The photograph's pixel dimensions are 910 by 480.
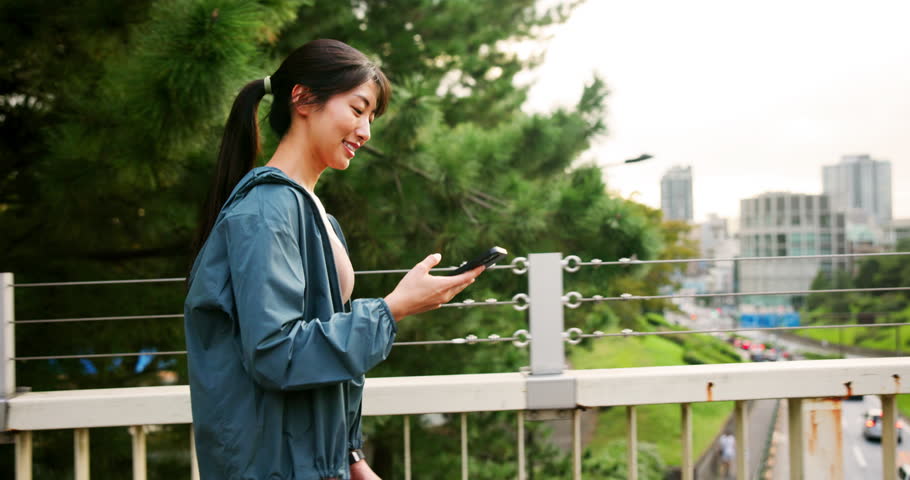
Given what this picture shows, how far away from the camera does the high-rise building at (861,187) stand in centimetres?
3127

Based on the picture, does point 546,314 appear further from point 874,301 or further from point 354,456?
point 874,301

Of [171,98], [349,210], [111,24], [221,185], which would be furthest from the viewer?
[349,210]

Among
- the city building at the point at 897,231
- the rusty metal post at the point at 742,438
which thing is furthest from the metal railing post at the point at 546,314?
the city building at the point at 897,231

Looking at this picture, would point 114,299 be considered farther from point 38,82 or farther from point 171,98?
point 171,98

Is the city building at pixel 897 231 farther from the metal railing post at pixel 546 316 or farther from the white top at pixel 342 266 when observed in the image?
the white top at pixel 342 266

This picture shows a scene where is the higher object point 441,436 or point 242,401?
point 242,401

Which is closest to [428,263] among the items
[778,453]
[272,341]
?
[272,341]

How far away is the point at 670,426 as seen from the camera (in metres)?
21.6

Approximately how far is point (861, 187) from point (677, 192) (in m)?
35.1

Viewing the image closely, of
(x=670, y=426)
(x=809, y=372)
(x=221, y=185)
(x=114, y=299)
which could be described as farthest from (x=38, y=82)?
(x=670, y=426)

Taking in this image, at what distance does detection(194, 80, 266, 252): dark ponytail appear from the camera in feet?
3.51

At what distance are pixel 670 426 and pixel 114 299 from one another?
20767mm

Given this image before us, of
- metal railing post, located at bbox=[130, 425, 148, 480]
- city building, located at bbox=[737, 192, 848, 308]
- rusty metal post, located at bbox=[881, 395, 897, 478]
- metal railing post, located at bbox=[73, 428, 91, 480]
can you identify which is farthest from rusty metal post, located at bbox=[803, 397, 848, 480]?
city building, located at bbox=[737, 192, 848, 308]

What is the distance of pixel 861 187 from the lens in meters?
32.1
